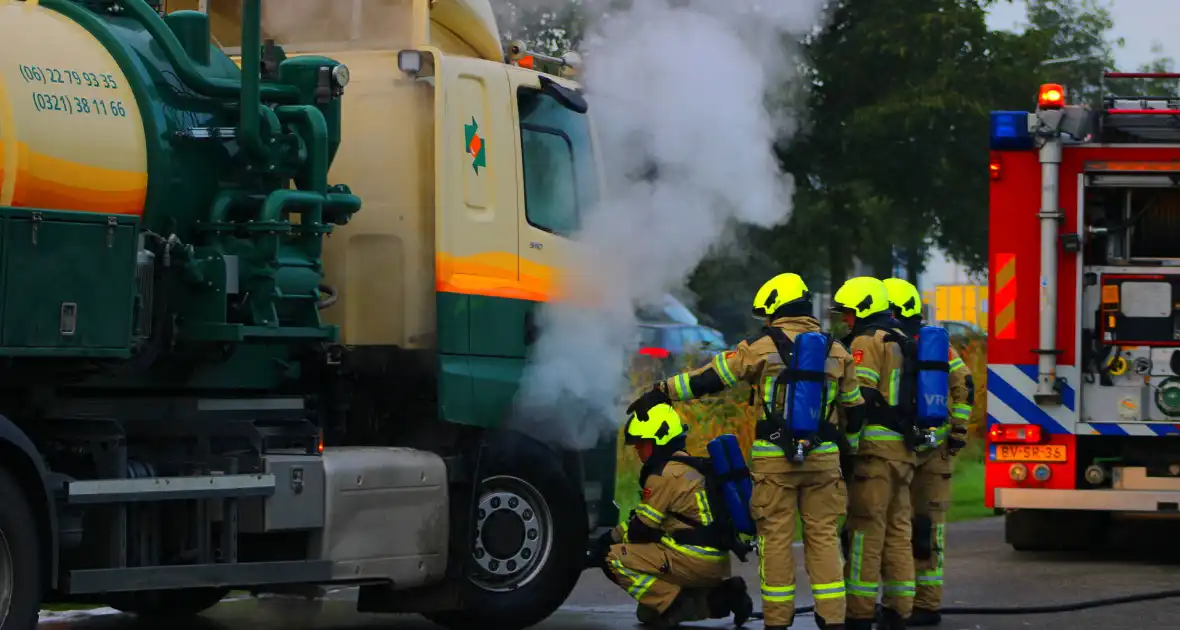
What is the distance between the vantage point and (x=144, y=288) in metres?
7.64

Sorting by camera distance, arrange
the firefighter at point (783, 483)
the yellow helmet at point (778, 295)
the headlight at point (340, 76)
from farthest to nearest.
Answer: the yellow helmet at point (778, 295) → the firefighter at point (783, 483) → the headlight at point (340, 76)

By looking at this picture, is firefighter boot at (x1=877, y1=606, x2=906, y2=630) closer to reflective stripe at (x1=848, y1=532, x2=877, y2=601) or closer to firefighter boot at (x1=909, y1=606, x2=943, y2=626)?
reflective stripe at (x1=848, y1=532, x2=877, y2=601)

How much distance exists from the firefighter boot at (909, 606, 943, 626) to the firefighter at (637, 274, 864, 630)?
113 cm

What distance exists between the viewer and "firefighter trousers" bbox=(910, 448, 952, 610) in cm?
977

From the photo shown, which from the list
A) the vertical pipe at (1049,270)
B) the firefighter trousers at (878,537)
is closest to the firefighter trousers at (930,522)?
the firefighter trousers at (878,537)

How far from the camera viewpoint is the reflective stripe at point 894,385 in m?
9.40

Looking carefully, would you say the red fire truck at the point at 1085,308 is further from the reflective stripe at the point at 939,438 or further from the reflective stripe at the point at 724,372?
the reflective stripe at the point at 724,372

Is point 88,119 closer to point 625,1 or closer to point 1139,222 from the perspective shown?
point 625,1

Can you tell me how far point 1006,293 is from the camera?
11.8 metres

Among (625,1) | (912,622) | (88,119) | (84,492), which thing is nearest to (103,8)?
(88,119)

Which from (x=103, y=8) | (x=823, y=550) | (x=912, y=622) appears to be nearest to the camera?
(x=103, y=8)

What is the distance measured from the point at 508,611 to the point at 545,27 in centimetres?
361

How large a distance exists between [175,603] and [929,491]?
3899 millimetres

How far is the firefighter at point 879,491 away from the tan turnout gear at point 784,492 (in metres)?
0.50
